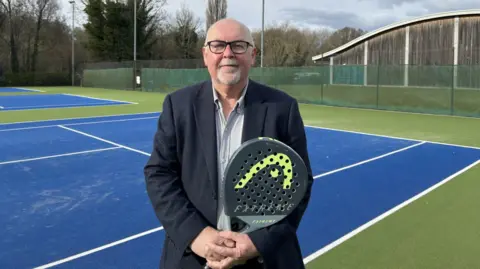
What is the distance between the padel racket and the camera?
5.41ft

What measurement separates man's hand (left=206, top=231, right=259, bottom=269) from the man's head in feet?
2.02

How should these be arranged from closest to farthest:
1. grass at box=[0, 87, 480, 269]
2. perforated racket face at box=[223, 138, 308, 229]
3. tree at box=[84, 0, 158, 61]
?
Result: perforated racket face at box=[223, 138, 308, 229]
grass at box=[0, 87, 480, 269]
tree at box=[84, 0, 158, 61]

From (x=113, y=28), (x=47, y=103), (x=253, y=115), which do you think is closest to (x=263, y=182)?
(x=253, y=115)

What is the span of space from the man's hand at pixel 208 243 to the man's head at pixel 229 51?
60cm

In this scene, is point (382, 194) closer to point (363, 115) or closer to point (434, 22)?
point (363, 115)

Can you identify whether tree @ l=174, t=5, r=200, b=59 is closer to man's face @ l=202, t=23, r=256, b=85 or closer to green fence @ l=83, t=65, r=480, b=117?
green fence @ l=83, t=65, r=480, b=117

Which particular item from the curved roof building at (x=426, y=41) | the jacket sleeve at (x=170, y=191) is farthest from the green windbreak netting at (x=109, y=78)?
the jacket sleeve at (x=170, y=191)

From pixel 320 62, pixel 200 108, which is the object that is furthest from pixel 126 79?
pixel 200 108

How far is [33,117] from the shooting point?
16.7 m

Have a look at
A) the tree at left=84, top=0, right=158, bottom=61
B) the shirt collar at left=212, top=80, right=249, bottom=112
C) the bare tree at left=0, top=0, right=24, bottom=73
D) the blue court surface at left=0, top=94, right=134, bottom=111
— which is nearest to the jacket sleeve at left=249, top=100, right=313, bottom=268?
the shirt collar at left=212, top=80, right=249, bottom=112

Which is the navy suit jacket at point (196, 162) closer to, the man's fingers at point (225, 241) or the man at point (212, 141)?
the man at point (212, 141)

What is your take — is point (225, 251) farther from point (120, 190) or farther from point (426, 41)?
point (426, 41)

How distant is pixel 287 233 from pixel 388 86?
66.6ft

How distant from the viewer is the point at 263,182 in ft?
5.46
